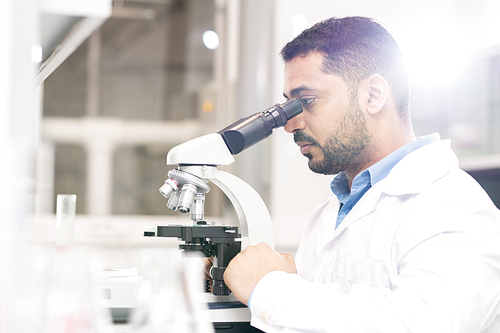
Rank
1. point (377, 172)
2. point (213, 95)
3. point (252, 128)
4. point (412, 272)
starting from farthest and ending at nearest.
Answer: point (213, 95)
point (377, 172)
point (252, 128)
point (412, 272)

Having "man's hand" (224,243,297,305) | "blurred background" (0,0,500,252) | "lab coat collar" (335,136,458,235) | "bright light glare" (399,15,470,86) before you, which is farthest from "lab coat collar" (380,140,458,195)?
"bright light glare" (399,15,470,86)

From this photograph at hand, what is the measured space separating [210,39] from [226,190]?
89.8 inches

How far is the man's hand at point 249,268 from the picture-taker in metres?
0.82

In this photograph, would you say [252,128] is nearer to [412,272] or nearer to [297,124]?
[297,124]

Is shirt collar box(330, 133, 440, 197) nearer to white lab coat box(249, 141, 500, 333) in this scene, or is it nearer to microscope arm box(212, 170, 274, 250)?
white lab coat box(249, 141, 500, 333)

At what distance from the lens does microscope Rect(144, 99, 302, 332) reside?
0.85 meters

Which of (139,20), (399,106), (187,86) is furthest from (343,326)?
(139,20)

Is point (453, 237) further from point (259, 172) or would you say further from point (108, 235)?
point (108, 235)

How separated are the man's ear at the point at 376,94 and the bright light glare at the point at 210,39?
198 centimetres

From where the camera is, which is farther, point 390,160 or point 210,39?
point 210,39

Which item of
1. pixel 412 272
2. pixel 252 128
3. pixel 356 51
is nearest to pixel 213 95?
pixel 356 51

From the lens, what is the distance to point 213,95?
2.98 meters

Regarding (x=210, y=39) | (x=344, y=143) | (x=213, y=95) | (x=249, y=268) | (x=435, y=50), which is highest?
(x=210, y=39)

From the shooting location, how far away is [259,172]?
271cm
